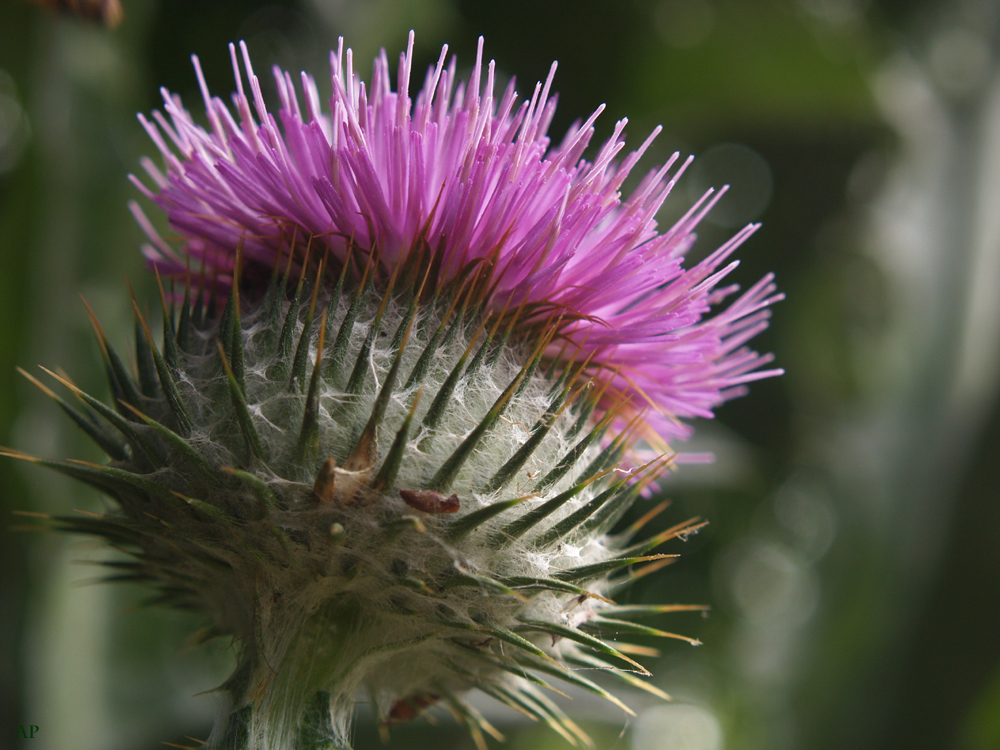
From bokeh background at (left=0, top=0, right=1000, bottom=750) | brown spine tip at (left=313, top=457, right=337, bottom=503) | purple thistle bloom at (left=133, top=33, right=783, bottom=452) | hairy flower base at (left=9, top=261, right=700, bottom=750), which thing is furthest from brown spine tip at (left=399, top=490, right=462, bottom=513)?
bokeh background at (left=0, top=0, right=1000, bottom=750)

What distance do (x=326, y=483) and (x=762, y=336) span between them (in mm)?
6175

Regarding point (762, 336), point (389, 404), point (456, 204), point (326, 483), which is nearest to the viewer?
point (326, 483)

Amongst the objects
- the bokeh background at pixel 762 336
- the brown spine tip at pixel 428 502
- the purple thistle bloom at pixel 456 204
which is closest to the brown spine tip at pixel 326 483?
the brown spine tip at pixel 428 502

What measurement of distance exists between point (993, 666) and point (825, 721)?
129 cm

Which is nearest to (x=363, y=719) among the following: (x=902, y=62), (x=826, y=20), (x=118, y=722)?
(x=118, y=722)

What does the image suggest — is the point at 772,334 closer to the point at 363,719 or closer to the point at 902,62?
the point at 902,62

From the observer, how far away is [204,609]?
7.52ft

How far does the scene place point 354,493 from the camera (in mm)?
1676

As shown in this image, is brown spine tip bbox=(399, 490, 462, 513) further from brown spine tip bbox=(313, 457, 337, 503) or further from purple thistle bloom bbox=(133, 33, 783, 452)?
purple thistle bloom bbox=(133, 33, 783, 452)

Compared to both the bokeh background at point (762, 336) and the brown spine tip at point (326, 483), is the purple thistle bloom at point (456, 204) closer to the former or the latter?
the brown spine tip at point (326, 483)

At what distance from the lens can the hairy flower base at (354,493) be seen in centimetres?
170

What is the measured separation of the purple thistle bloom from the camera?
6.24ft

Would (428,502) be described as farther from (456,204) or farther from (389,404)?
(456,204)

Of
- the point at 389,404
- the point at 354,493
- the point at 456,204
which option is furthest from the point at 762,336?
the point at 354,493
